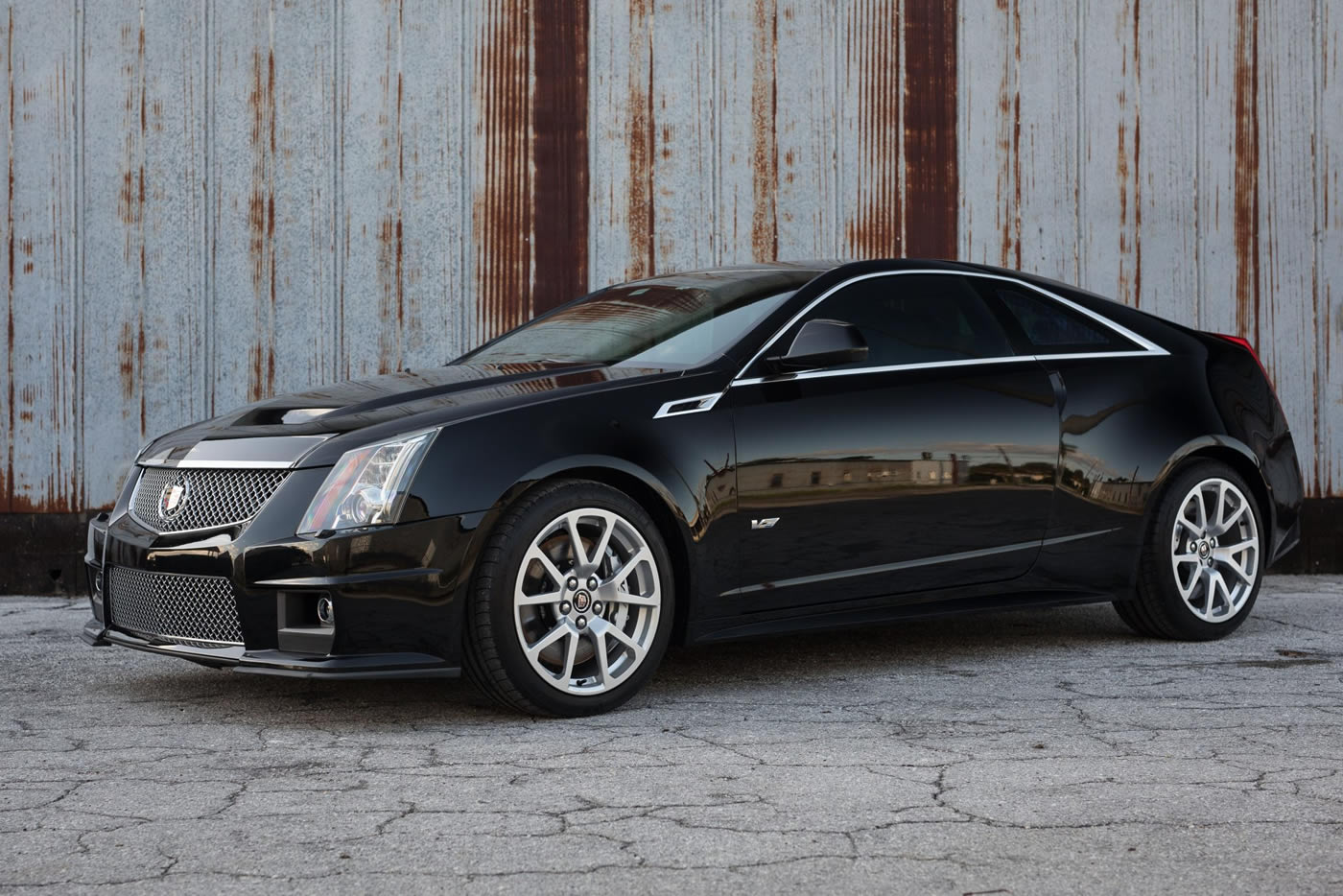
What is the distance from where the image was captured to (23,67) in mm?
7992

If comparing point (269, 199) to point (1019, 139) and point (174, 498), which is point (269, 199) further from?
point (1019, 139)

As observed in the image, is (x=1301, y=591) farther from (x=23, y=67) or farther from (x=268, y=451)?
(x=23, y=67)

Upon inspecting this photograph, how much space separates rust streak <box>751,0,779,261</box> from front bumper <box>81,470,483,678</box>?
428 centimetres

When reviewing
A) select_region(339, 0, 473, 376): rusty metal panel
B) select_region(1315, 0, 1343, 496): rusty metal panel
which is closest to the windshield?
select_region(339, 0, 473, 376): rusty metal panel

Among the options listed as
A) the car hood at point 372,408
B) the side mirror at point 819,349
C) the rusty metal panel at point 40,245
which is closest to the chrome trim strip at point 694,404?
the car hood at point 372,408

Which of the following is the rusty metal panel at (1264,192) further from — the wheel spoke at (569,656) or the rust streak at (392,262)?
the wheel spoke at (569,656)

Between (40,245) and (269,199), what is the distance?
117 centimetres

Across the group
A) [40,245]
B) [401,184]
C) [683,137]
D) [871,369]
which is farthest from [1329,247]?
[40,245]

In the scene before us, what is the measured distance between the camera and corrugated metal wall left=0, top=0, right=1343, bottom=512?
8000 mm

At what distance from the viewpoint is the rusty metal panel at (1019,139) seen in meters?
8.43

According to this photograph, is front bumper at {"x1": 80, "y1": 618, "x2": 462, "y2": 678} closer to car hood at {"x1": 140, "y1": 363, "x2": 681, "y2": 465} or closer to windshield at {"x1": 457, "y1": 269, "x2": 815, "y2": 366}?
car hood at {"x1": 140, "y1": 363, "x2": 681, "y2": 465}

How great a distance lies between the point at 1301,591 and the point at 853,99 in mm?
3410

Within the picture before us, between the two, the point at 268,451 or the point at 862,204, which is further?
the point at 862,204

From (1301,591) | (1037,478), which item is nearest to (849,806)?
(1037,478)
